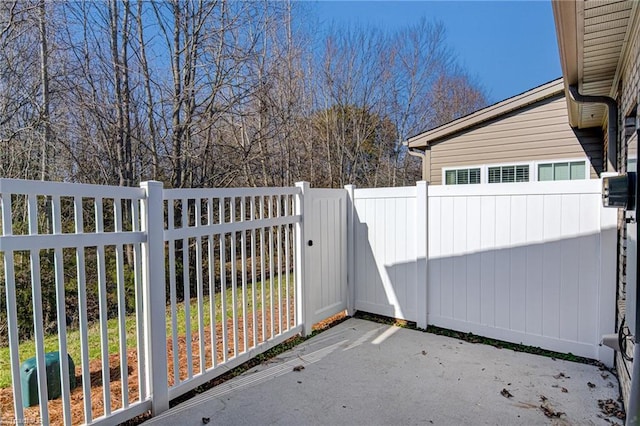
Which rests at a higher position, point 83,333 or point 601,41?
point 601,41

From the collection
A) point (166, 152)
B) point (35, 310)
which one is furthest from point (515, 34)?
point (35, 310)

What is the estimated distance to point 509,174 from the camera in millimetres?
7031

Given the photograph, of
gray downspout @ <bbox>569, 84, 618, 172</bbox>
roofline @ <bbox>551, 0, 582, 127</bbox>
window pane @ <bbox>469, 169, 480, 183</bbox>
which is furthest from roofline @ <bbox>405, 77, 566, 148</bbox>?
roofline @ <bbox>551, 0, 582, 127</bbox>

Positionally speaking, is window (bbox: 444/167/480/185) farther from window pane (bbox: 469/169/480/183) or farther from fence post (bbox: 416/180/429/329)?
fence post (bbox: 416/180/429/329)

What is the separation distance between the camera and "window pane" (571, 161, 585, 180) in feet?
20.6

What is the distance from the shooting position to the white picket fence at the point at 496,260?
10.8ft

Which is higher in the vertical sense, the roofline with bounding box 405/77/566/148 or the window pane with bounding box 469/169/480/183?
the roofline with bounding box 405/77/566/148

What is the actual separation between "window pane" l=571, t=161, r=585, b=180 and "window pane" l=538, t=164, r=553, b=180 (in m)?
0.32

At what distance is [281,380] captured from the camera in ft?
9.95

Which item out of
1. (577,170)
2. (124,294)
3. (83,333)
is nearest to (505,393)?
(124,294)

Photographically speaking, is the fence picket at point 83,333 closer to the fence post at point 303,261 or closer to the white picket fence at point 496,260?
the fence post at point 303,261

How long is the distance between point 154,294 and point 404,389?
75.7 inches

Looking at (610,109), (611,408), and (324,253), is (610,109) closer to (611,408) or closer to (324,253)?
(611,408)

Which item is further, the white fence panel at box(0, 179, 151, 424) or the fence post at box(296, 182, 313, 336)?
the fence post at box(296, 182, 313, 336)
